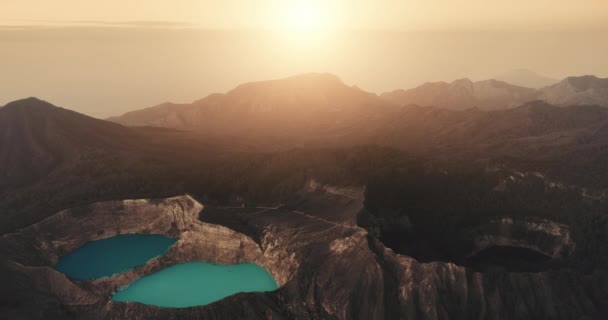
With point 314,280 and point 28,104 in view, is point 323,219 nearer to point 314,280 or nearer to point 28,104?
point 314,280

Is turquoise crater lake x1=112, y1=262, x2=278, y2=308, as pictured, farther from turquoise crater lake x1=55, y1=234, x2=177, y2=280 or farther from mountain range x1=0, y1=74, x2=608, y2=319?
turquoise crater lake x1=55, y1=234, x2=177, y2=280

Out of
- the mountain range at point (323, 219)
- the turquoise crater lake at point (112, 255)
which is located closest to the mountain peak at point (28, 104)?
the mountain range at point (323, 219)

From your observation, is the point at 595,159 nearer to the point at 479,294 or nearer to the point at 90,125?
the point at 479,294

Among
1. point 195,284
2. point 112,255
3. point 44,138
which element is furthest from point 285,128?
point 195,284

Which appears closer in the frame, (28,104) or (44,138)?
(44,138)

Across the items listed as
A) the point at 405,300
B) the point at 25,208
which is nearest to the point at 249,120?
the point at 25,208

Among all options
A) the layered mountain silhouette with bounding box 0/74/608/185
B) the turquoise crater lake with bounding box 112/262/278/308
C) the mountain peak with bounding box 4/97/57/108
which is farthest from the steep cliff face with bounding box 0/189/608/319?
the mountain peak with bounding box 4/97/57/108

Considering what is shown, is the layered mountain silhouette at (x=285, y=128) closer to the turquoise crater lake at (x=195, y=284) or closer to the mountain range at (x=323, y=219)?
the mountain range at (x=323, y=219)
